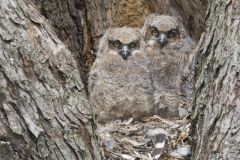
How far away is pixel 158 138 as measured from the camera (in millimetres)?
4645

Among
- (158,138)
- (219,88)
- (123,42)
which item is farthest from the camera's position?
(123,42)

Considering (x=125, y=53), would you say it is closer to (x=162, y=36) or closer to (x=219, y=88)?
(x=162, y=36)

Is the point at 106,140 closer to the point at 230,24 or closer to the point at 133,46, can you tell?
the point at 133,46

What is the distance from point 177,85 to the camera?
5.92 meters

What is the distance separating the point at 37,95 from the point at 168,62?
10.7ft

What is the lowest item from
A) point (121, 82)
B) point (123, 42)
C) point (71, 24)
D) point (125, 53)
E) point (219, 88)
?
point (121, 82)

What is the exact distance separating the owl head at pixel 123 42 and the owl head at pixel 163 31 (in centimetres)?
53

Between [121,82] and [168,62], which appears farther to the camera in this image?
[168,62]

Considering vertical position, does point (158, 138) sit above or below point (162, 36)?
below

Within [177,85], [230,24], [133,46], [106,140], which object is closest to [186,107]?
[177,85]

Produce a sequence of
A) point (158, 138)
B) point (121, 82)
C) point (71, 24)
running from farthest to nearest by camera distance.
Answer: point (71, 24)
point (121, 82)
point (158, 138)

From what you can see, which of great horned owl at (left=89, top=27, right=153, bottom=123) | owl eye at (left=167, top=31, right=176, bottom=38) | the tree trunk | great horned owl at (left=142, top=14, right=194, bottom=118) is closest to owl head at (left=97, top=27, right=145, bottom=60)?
great horned owl at (left=89, top=27, right=153, bottom=123)

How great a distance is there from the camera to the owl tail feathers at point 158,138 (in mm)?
4273

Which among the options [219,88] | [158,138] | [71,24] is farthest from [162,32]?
[219,88]
